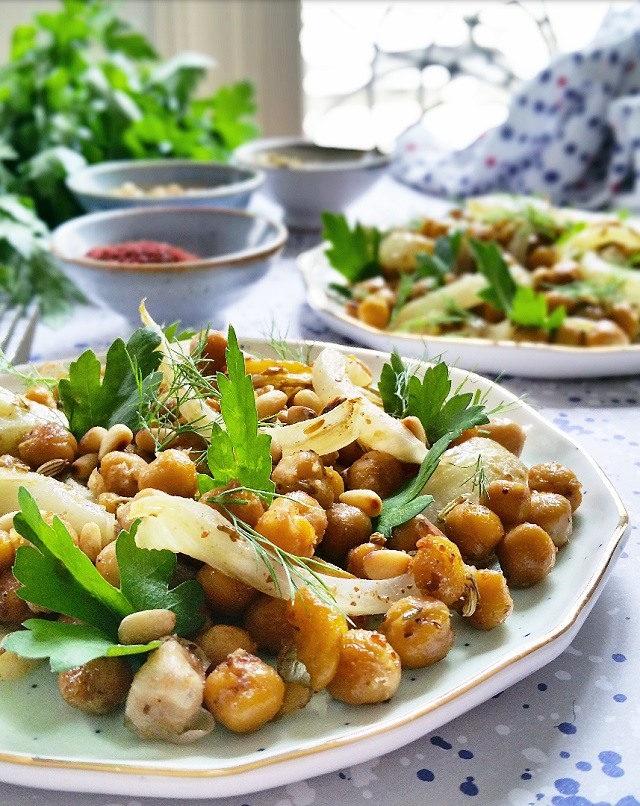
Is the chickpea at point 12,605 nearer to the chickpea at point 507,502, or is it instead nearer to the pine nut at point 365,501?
the pine nut at point 365,501

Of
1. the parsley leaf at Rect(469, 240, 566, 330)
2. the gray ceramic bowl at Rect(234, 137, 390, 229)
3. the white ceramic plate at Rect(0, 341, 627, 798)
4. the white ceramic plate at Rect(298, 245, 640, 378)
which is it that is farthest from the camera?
the gray ceramic bowl at Rect(234, 137, 390, 229)

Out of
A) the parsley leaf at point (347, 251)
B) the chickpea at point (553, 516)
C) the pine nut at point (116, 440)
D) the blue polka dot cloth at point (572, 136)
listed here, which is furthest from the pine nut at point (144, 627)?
the blue polka dot cloth at point (572, 136)

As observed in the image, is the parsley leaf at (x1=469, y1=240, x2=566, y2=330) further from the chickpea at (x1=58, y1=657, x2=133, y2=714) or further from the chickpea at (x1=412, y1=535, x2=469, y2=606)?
the chickpea at (x1=58, y1=657, x2=133, y2=714)

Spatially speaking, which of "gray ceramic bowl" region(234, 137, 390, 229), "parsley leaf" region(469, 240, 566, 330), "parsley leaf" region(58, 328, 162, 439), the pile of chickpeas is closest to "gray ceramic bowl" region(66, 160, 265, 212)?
"gray ceramic bowl" region(234, 137, 390, 229)

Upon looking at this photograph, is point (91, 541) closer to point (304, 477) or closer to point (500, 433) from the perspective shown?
point (304, 477)

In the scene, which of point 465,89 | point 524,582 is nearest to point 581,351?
point 524,582

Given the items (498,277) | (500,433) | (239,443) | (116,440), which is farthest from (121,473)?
(498,277)

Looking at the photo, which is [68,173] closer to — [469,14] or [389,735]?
[389,735]
